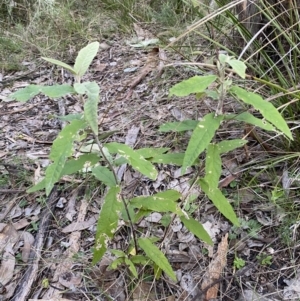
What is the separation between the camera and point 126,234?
5.51ft

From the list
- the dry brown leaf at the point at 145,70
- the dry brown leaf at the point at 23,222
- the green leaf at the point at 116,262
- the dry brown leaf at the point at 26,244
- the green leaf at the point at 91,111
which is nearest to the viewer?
the green leaf at the point at 91,111

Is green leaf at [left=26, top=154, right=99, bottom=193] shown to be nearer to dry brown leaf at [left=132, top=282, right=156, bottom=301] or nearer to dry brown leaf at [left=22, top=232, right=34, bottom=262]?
dry brown leaf at [left=132, top=282, right=156, bottom=301]

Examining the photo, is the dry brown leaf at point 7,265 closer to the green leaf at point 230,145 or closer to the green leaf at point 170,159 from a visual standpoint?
the green leaf at point 170,159

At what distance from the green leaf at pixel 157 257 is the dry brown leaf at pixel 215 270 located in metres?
0.20

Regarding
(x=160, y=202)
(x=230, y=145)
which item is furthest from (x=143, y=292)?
(x=230, y=145)

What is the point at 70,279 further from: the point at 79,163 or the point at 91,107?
the point at 91,107

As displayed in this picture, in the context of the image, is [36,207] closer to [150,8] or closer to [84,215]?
[84,215]

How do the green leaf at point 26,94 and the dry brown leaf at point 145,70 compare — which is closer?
the green leaf at point 26,94

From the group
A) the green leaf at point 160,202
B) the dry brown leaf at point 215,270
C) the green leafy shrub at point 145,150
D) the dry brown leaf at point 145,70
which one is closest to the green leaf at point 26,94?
the green leafy shrub at point 145,150

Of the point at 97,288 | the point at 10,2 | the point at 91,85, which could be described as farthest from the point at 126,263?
the point at 10,2

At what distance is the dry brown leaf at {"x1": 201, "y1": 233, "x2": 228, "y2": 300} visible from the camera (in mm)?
1467

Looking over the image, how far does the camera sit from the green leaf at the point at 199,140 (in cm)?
111

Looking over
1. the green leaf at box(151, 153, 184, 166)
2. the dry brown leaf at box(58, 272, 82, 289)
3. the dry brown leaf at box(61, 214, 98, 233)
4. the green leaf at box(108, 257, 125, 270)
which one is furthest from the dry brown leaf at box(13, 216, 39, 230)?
the green leaf at box(151, 153, 184, 166)

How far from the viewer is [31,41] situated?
345 cm
